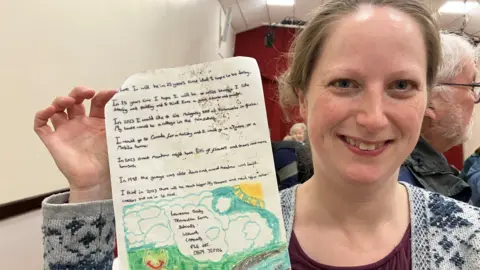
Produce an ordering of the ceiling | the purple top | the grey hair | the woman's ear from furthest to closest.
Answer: the ceiling, the grey hair, the woman's ear, the purple top

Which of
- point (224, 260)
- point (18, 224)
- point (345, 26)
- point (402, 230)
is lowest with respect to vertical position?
point (18, 224)

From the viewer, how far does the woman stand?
29.5 inches

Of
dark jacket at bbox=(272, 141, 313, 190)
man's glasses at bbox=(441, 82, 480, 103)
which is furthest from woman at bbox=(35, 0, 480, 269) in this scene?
man's glasses at bbox=(441, 82, 480, 103)

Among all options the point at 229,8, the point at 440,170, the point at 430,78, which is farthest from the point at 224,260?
the point at 229,8

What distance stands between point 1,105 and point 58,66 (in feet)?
1.16

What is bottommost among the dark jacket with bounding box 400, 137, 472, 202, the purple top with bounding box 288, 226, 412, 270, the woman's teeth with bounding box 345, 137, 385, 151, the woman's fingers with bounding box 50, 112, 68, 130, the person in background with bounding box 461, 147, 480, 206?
the person in background with bounding box 461, 147, 480, 206

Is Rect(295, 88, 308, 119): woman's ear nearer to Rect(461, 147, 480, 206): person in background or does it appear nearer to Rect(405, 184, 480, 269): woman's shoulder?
Rect(405, 184, 480, 269): woman's shoulder

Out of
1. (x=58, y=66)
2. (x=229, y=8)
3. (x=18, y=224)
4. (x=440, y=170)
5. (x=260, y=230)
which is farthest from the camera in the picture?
(x=229, y=8)

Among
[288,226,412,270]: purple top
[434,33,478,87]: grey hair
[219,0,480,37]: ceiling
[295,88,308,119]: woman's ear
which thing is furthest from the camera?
[219,0,480,37]: ceiling

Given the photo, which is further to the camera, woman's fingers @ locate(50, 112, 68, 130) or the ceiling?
the ceiling

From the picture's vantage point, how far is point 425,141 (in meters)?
1.37

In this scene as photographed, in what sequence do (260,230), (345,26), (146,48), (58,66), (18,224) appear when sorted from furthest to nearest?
(146,48), (58,66), (18,224), (345,26), (260,230)

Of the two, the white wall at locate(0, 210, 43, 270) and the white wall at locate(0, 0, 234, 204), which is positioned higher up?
the white wall at locate(0, 0, 234, 204)

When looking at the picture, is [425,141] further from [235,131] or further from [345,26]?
[235,131]
